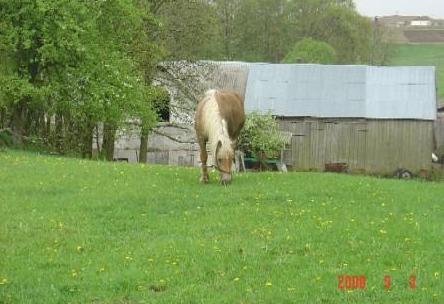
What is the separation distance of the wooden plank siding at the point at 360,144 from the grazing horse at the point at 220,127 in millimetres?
23706

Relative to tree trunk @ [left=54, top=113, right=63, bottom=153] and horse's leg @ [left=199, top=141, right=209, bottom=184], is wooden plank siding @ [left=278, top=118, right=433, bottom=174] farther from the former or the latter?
horse's leg @ [left=199, top=141, right=209, bottom=184]

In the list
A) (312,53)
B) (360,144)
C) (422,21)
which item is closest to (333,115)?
(360,144)

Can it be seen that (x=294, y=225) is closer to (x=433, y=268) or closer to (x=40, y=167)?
(x=433, y=268)

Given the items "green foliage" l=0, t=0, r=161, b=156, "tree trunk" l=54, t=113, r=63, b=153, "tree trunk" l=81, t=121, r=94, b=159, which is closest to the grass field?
"green foliage" l=0, t=0, r=161, b=156

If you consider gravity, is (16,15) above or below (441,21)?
below

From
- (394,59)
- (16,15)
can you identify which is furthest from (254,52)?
(16,15)

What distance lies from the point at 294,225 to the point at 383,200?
Answer: 387 centimetres

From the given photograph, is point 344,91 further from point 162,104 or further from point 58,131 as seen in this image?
point 58,131

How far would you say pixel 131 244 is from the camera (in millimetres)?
10234

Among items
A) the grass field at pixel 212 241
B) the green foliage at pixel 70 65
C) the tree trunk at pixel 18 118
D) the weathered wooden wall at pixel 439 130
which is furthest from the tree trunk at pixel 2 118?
the weathered wooden wall at pixel 439 130

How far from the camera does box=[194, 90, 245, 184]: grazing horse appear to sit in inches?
603

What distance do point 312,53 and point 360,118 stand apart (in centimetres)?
2111

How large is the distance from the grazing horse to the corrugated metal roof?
24161 mm


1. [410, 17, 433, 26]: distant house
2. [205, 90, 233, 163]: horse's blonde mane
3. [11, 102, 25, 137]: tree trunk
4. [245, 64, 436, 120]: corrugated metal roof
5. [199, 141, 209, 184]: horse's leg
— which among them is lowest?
[199, 141, 209, 184]: horse's leg
